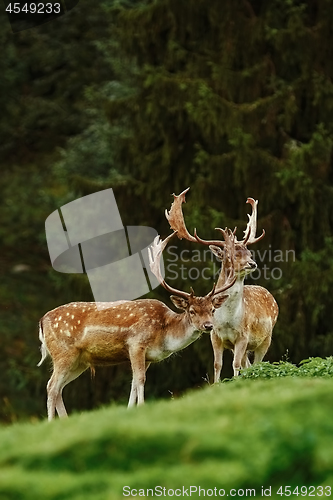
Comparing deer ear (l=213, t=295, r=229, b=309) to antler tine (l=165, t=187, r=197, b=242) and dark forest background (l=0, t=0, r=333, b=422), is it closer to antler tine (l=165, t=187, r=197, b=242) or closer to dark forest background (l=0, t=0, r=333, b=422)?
antler tine (l=165, t=187, r=197, b=242)

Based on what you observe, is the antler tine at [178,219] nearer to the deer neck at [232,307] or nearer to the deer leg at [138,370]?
the deer neck at [232,307]

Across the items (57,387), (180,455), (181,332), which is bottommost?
(57,387)

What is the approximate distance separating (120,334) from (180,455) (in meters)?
4.86

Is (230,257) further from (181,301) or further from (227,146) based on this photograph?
(227,146)

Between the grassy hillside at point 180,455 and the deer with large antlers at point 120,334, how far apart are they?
Result: 3969 mm

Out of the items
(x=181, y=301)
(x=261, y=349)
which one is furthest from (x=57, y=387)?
(x=261, y=349)

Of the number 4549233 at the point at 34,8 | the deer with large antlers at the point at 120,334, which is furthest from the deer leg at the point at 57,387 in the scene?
the number 4549233 at the point at 34,8

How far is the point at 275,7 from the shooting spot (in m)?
19.3

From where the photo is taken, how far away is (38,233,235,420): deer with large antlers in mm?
10719

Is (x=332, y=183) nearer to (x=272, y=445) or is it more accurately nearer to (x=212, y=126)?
(x=212, y=126)

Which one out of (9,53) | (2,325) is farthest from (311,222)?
(9,53)

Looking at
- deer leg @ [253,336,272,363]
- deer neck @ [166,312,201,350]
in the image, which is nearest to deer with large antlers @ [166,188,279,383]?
deer leg @ [253,336,272,363]

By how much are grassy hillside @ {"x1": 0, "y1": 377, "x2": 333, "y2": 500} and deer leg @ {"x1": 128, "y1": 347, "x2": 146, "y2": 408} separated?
389 cm

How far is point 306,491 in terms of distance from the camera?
229 inches
